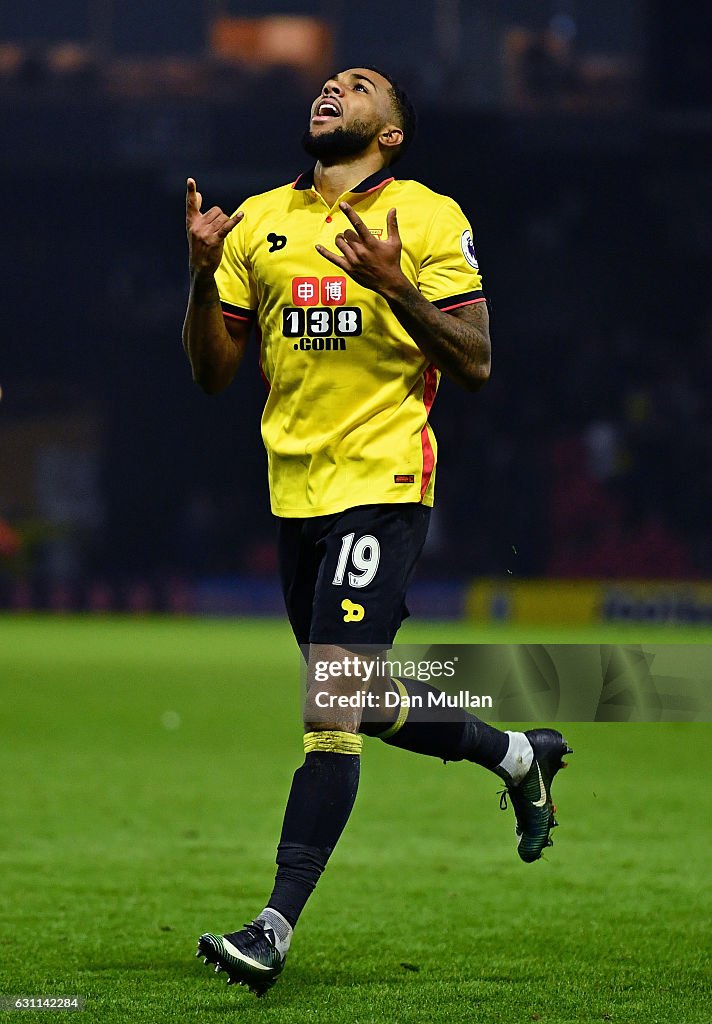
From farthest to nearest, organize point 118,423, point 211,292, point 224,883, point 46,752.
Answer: point 118,423, point 46,752, point 224,883, point 211,292

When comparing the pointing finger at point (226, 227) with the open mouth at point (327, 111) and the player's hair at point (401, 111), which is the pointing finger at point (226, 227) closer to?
the open mouth at point (327, 111)

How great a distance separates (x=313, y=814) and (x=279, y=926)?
0.93 ft

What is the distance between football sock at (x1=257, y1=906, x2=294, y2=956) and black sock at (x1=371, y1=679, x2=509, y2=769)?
0.67 meters

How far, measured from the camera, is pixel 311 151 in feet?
13.8

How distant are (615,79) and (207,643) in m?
13.4

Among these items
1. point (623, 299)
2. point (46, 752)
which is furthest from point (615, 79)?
point (46, 752)

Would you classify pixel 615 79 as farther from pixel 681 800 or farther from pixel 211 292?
pixel 211 292

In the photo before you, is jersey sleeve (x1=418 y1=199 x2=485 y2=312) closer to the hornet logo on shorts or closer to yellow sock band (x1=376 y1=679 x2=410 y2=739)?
the hornet logo on shorts

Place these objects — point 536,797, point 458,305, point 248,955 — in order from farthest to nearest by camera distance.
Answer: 1. point 536,797
2. point 458,305
3. point 248,955

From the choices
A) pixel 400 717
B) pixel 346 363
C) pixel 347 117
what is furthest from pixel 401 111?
pixel 400 717

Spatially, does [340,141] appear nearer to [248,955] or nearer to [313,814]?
[313,814]

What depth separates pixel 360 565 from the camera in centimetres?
387

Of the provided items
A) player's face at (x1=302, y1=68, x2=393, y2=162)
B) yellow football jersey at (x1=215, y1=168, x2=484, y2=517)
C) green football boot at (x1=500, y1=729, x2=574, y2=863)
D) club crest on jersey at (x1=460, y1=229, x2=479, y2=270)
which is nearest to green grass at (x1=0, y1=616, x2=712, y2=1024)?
green football boot at (x1=500, y1=729, x2=574, y2=863)

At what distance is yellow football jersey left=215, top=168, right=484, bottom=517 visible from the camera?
3982mm
